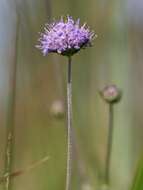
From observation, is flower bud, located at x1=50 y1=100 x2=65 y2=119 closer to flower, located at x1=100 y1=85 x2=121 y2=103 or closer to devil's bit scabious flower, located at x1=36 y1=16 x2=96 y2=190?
flower, located at x1=100 y1=85 x2=121 y2=103

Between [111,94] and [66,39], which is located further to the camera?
[111,94]

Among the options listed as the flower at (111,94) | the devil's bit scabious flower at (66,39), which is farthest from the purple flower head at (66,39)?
the flower at (111,94)

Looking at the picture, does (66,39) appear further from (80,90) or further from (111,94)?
(80,90)

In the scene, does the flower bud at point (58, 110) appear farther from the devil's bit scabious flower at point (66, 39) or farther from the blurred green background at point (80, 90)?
the devil's bit scabious flower at point (66, 39)

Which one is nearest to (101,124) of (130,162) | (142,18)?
(130,162)

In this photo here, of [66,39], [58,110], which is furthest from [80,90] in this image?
[66,39]

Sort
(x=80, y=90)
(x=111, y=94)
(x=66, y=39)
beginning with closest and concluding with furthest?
1. (x=66, y=39)
2. (x=111, y=94)
3. (x=80, y=90)
